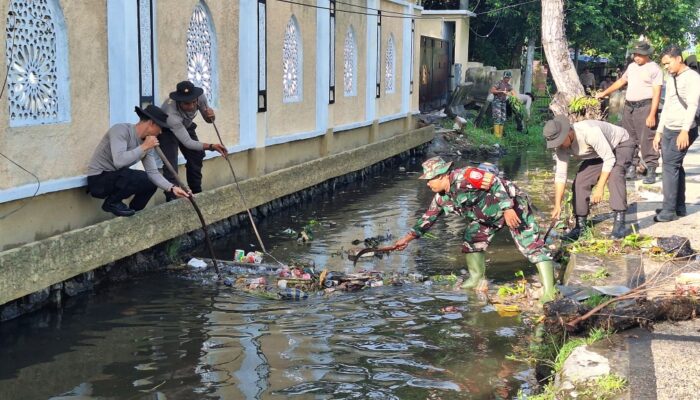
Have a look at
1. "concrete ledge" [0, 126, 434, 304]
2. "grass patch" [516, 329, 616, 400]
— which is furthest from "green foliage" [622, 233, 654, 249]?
"concrete ledge" [0, 126, 434, 304]

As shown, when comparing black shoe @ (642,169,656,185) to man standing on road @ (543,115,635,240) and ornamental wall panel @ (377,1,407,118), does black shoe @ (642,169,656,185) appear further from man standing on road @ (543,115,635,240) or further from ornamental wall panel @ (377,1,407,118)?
ornamental wall panel @ (377,1,407,118)

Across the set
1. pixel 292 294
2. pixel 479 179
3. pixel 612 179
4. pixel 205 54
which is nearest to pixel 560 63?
pixel 612 179

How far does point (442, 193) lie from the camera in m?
7.43

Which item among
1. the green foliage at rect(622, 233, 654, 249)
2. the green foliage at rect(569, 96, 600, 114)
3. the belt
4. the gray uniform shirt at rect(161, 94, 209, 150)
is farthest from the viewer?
the green foliage at rect(569, 96, 600, 114)

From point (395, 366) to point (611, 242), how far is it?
3.61 meters

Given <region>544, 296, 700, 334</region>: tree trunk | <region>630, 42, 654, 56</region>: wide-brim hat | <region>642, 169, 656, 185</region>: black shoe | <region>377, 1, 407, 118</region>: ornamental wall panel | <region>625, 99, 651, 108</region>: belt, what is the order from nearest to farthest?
1. <region>544, 296, 700, 334</region>: tree trunk
2. <region>630, 42, 654, 56</region>: wide-brim hat
3. <region>625, 99, 651, 108</region>: belt
4. <region>642, 169, 656, 185</region>: black shoe
5. <region>377, 1, 407, 118</region>: ornamental wall panel

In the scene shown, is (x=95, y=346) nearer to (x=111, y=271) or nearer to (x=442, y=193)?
(x=111, y=271)

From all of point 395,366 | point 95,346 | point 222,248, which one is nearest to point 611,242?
point 395,366

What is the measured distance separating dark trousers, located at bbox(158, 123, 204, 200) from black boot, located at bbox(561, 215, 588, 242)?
4205 mm

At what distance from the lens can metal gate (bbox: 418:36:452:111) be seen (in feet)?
83.2

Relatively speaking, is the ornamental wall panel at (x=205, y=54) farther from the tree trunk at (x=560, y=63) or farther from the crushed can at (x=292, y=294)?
the tree trunk at (x=560, y=63)

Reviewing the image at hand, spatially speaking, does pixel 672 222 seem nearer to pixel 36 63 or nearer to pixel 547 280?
pixel 547 280

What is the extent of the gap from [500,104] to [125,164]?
17.0 meters

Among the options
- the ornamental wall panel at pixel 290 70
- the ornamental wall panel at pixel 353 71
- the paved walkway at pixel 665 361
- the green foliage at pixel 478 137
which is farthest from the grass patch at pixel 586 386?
the green foliage at pixel 478 137
